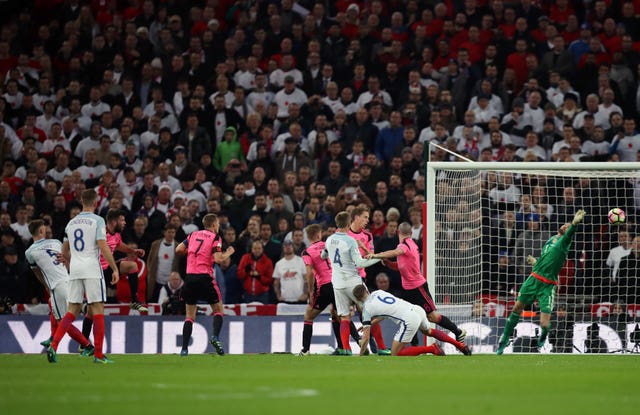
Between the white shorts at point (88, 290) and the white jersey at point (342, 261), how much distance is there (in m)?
3.72

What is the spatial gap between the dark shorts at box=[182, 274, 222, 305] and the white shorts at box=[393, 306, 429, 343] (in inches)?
113

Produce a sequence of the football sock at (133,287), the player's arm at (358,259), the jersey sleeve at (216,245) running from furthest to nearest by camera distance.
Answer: the football sock at (133,287) < the jersey sleeve at (216,245) < the player's arm at (358,259)

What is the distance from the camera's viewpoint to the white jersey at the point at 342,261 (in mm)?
15578

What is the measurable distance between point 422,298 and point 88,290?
518 centimetres

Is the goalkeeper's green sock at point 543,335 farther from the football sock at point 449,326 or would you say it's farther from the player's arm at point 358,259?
the player's arm at point 358,259

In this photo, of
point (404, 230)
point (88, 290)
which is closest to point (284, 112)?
point (404, 230)

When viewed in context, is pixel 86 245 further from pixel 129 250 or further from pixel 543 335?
pixel 543 335

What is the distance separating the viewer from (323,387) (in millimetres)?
9680

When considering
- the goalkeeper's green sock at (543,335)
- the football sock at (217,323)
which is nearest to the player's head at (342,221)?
the football sock at (217,323)

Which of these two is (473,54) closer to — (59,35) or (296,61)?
(296,61)

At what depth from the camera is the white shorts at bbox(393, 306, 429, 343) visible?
1453 centimetres

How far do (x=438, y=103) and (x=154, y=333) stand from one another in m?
7.55

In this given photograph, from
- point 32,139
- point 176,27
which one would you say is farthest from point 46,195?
point 176,27

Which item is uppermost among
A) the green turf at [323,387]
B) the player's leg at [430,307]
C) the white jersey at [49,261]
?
the white jersey at [49,261]
